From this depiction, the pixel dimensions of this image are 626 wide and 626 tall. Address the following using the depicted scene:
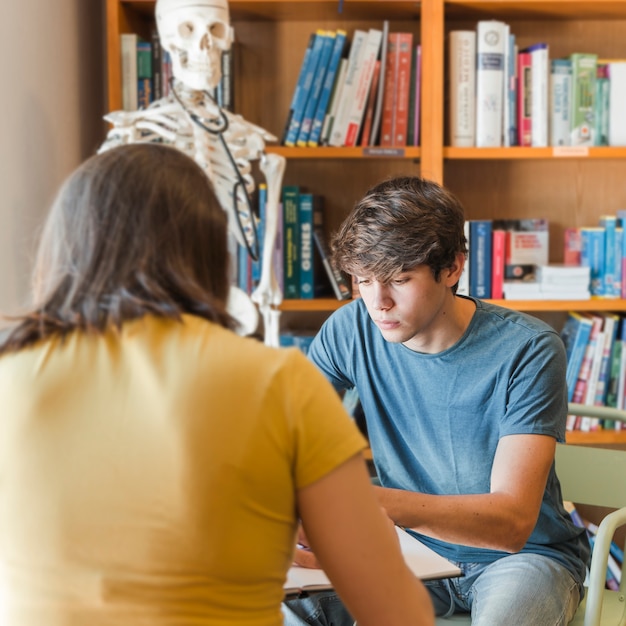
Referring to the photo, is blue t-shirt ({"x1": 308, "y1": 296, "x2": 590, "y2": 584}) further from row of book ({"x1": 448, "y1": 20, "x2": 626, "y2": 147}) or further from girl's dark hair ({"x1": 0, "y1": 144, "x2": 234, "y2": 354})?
row of book ({"x1": 448, "y1": 20, "x2": 626, "y2": 147})

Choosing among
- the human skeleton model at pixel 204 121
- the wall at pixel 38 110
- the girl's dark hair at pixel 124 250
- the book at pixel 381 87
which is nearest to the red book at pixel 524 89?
the book at pixel 381 87

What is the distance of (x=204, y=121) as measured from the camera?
87.1 inches

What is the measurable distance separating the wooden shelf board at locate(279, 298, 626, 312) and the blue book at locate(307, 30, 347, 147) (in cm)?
45

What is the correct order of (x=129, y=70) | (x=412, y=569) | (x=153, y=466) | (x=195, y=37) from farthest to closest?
(x=129, y=70) < (x=195, y=37) < (x=412, y=569) < (x=153, y=466)

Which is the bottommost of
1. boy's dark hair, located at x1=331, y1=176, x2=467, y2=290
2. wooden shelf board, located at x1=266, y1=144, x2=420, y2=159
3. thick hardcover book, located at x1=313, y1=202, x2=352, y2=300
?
thick hardcover book, located at x1=313, y1=202, x2=352, y2=300

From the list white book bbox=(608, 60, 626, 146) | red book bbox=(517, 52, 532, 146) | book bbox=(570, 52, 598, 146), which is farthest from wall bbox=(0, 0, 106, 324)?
white book bbox=(608, 60, 626, 146)

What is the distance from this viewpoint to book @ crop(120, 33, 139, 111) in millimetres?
2484

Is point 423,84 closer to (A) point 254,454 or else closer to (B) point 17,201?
(B) point 17,201

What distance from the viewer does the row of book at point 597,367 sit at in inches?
103

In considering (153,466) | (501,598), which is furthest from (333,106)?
(153,466)

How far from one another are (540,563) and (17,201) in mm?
1400

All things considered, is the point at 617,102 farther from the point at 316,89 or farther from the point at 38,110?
the point at 38,110

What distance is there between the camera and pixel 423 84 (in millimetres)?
2490

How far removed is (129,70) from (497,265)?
1172 millimetres
